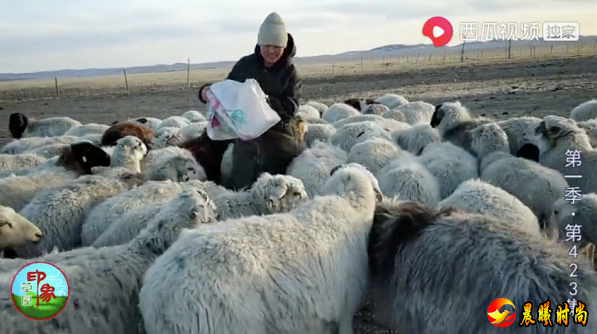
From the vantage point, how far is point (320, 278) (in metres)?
3.55

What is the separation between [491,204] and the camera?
4.60m

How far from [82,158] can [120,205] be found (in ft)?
6.28

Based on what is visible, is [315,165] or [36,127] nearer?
[315,165]

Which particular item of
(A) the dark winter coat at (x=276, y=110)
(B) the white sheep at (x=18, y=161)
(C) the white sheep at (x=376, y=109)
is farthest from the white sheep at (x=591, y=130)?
(B) the white sheep at (x=18, y=161)

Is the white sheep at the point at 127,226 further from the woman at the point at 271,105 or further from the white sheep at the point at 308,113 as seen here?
the white sheep at the point at 308,113

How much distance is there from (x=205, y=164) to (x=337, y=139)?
212cm

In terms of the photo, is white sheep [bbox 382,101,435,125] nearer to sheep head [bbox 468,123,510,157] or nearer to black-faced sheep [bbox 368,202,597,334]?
sheep head [bbox 468,123,510,157]

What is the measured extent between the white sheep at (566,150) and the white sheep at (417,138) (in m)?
1.30

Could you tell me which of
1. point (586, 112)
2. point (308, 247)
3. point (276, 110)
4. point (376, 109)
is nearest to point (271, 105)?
point (276, 110)

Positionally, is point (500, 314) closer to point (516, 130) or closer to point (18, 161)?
point (516, 130)

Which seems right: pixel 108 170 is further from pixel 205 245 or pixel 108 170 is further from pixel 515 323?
pixel 515 323

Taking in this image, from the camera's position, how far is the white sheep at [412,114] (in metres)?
10.7

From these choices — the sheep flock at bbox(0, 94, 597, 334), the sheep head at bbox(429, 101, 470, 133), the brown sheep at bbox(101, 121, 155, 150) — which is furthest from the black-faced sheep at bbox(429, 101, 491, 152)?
the brown sheep at bbox(101, 121, 155, 150)

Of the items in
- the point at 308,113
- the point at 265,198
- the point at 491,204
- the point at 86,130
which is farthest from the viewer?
the point at 308,113
